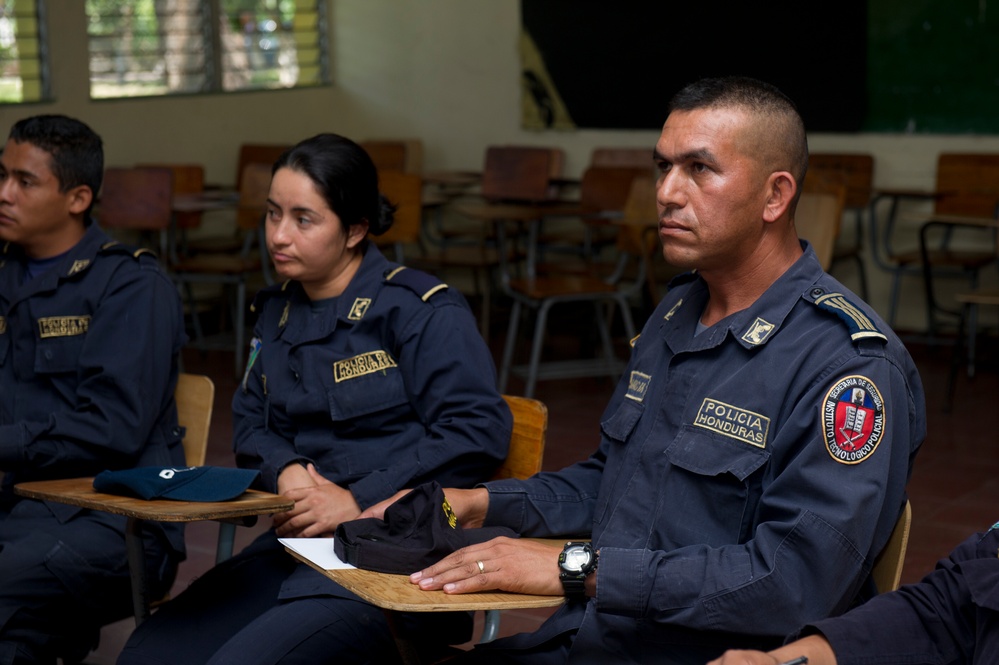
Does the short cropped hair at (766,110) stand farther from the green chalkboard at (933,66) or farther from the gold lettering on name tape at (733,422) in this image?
the green chalkboard at (933,66)

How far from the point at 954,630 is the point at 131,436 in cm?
150

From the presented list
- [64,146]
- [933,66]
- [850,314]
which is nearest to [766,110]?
[850,314]

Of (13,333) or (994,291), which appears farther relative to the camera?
(994,291)

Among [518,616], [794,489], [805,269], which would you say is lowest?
[518,616]

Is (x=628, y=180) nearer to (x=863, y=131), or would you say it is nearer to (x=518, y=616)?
(x=863, y=131)

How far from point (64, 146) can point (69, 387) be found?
0.55 meters

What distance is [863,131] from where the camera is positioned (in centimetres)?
684

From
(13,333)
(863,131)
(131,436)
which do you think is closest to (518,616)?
(131,436)

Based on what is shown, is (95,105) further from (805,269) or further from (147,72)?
(805,269)

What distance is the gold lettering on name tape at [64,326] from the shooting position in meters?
2.41

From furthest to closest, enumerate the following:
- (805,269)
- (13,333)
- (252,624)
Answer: (13,333), (252,624), (805,269)

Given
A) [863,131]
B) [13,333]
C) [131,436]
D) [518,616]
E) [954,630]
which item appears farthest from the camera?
[863,131]

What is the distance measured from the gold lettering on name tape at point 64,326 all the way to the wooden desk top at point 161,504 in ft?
1.75

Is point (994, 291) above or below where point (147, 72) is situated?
below
